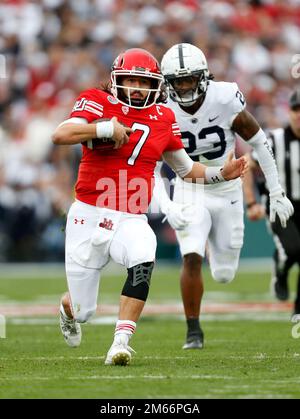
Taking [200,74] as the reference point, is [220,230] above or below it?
below

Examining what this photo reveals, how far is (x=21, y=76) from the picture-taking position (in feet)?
49.3

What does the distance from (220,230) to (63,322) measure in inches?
52.3

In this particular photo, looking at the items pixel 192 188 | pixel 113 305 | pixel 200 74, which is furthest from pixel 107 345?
pixel 113 305

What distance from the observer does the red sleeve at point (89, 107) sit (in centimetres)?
535

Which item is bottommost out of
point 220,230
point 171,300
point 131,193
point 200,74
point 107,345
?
point 171,300

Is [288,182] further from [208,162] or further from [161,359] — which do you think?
[161,359]

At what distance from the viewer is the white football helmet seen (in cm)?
615

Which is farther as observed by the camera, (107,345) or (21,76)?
(21,76)

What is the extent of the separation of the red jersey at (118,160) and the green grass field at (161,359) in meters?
0.82

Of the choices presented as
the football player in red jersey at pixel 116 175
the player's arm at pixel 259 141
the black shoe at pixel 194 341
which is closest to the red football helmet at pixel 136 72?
the football player in red jersey at pixel 116 175

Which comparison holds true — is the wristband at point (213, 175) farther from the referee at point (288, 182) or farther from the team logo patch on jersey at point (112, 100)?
the referee at point (288, 182)

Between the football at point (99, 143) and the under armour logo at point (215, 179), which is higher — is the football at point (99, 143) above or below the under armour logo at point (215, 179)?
above
